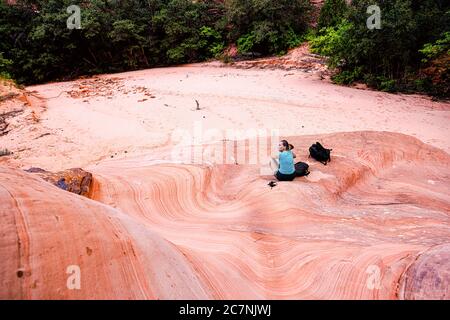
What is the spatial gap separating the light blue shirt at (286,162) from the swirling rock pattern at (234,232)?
359 mm

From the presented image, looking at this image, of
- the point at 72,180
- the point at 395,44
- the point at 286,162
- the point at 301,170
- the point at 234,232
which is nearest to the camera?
the point at 234,232

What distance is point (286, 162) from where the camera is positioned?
586cm

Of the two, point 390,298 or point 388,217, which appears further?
point 388,217

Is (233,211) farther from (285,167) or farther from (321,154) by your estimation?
(321,154)

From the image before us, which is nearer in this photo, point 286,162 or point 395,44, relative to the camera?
point 286,162

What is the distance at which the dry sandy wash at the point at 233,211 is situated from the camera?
2.43 metres

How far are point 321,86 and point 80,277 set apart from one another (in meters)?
14.6

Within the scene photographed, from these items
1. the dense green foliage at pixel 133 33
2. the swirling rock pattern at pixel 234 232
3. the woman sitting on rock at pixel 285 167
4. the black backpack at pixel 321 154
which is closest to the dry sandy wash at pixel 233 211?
the swirling rock pattern at pixel 234 232

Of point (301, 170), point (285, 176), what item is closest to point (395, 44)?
point (301, 170)

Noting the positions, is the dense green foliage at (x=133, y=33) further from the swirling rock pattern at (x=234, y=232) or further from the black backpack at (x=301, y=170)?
the swirling rock pattern at (x=234, y=232)

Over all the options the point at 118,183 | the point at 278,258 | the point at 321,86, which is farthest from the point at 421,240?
the point at 321,86

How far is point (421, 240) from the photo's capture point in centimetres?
393

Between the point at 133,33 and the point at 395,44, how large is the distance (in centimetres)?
1845
